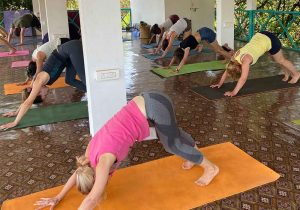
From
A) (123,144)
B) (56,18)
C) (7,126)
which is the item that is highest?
(56,18)

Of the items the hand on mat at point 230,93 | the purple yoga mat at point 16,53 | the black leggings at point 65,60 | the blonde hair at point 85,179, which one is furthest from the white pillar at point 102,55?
the purple yoga mat at point 16,53

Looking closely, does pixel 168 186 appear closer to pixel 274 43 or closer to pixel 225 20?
pixel 274 43

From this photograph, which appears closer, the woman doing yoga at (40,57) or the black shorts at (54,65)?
the black shorts at (54,65)

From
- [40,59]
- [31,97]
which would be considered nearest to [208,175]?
[31,97]

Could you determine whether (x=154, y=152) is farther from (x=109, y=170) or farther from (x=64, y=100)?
(x=64, y=100)

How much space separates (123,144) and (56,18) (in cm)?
485

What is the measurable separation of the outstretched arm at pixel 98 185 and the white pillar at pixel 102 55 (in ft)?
4.38

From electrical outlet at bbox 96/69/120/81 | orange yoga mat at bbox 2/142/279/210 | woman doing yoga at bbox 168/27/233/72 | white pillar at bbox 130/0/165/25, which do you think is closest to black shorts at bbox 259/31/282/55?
woman doing yoga at bbox 168/27/233/72

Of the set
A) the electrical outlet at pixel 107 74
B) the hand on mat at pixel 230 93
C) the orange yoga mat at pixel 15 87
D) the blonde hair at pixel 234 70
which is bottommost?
the hand on mat at pixel 230 93

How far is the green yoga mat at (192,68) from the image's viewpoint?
586cm

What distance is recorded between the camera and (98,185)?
72.2 inches

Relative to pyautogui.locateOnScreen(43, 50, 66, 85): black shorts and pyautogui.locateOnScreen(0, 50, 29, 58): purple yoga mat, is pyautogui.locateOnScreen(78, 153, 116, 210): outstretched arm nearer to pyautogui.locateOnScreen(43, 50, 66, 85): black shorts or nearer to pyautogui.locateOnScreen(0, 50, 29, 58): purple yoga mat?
pyautogui.locateOnScreen(43, 50, 66, 85): black shorts

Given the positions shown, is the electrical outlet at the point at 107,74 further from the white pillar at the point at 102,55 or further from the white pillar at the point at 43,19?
the white pillar at the point at 43,19

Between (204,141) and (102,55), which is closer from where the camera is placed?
(102,55)
